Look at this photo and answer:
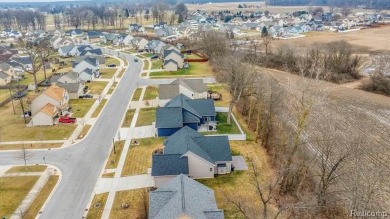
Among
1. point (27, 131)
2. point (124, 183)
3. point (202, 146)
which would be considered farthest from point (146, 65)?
point (124, 183)

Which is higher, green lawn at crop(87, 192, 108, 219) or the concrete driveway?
the concrete driveway

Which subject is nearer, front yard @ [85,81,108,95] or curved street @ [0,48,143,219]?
curved street @ [0,48,143,219]

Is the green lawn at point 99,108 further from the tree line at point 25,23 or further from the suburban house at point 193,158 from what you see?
the tree line at point 25,23

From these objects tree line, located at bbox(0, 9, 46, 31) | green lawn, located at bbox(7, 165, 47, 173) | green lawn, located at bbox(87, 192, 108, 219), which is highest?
tree line, located at bbox(0, 9, 46, 31)

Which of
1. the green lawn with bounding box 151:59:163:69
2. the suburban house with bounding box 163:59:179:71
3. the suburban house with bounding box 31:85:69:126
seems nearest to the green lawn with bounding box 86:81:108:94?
the suburban house with bounding box 31:85:69:126

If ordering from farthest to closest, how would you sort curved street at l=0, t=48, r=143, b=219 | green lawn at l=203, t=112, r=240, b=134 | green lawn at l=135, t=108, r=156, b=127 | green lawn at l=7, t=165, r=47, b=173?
green lawn at l=135, t=108, r=156, b=127 < green lawn at l=203, t=112, r=240, b=134 < green lawn at l=7, t=165, r=47, b=173 < curved street at l=0, t=48, r=143, b=219

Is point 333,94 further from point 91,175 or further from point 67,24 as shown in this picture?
point 67,24

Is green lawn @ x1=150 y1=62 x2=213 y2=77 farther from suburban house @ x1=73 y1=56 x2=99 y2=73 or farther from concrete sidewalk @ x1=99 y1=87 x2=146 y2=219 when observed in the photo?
concrete sidewalk @ x1=99 y1=87 x2=146 y2=219
